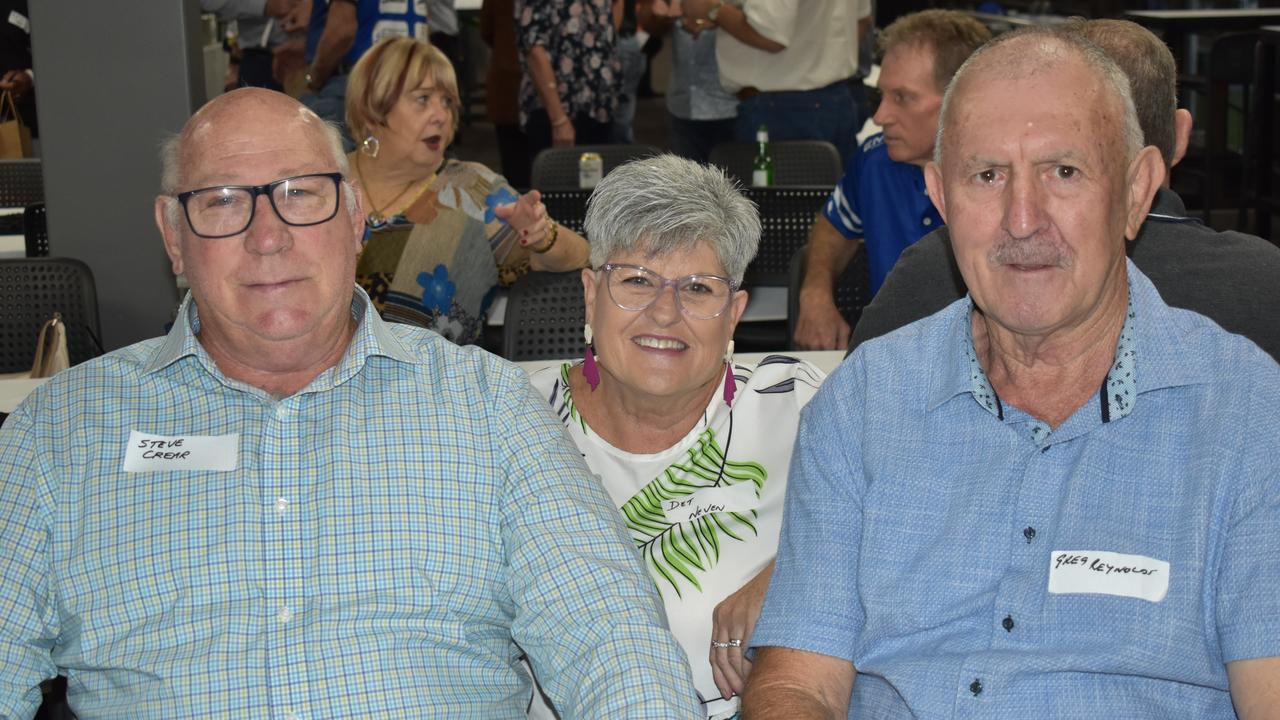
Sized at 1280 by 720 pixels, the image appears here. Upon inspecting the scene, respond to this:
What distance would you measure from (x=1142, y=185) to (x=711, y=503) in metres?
0.92

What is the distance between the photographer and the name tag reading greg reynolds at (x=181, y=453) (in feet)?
7.03

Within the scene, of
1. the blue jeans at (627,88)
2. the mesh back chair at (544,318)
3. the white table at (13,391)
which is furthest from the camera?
the blue jeans at (627,88)

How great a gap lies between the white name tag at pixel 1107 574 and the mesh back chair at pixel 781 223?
2.77m

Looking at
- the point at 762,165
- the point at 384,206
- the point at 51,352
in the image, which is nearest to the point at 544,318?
the point at 384,206

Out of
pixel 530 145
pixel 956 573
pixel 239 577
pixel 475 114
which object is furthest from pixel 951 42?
pixel 475 114

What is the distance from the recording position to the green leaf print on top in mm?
2369

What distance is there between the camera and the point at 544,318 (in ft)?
11.2

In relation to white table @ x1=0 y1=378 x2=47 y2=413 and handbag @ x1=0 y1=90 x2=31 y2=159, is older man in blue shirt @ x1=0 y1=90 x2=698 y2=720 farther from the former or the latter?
handbag @ x1=0 y1=90 x2=31 y2=159

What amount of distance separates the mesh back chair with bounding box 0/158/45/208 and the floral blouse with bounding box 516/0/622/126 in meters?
2.41

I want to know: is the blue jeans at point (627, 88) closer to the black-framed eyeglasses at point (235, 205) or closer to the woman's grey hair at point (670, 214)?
the woman's grey hair at point (670, 214)

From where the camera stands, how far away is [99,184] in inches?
177

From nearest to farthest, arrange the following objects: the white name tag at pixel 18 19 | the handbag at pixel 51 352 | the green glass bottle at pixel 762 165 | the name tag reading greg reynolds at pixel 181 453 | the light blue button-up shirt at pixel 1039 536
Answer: the light blue button-up shirt at pixel 1039 536
the name tag reading greg reynolds at pixel 181 453
the handbag at pixel 51 352
the green glass bottle at pixel 762 165
the white name tag at pixel 18 19

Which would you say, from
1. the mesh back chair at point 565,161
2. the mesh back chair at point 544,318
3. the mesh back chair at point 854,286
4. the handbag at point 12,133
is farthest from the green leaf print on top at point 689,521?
the handbag at point 12,133

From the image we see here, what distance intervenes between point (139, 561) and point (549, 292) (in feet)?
5.06
